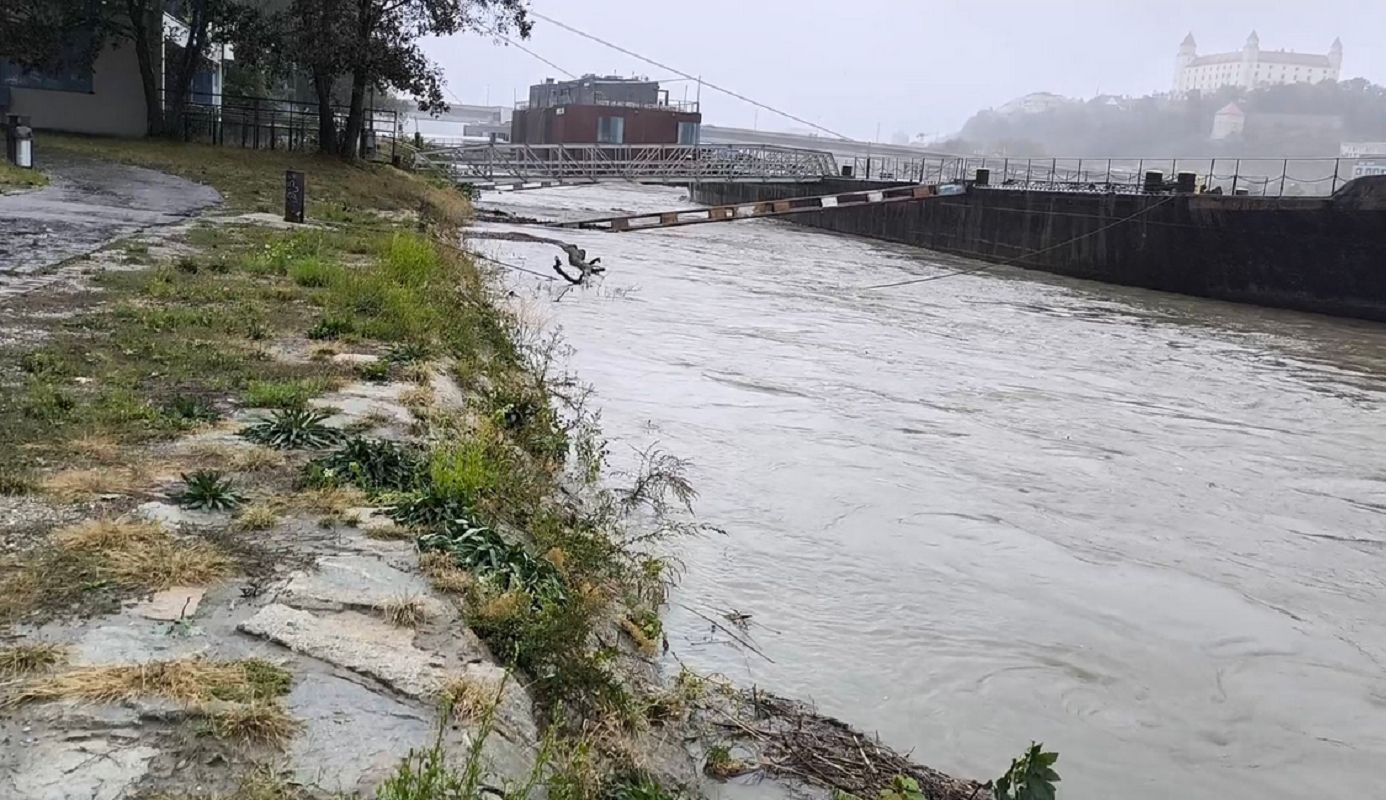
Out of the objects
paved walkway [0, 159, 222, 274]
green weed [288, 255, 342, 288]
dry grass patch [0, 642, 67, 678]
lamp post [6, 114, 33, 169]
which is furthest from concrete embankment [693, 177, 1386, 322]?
A: dry grass patch [0, 642, 67, 678]

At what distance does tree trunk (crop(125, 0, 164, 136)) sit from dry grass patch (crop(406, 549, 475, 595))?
32084mm

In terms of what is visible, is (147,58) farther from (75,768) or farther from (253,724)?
(75,768)

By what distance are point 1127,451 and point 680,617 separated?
7.38 meters

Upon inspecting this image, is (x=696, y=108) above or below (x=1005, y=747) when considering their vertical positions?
above

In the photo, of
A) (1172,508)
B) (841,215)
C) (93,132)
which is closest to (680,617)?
(1172,508)

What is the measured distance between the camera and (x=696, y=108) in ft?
285

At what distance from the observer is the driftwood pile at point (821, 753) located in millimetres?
5070

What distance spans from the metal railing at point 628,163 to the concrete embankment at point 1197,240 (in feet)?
47.0

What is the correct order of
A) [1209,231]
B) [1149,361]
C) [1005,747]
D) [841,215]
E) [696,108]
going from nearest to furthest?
[1005,747] < [1149,361] < [1209,231] < [841,215] < [696,108]

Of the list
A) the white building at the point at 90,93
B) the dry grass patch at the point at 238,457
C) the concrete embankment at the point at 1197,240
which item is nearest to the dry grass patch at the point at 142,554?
the dry grass patch at the point at 238,457

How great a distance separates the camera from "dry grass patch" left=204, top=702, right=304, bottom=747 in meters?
3.64

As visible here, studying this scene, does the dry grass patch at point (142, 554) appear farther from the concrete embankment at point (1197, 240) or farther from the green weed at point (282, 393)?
the concrete embankment at point (1197, 240)

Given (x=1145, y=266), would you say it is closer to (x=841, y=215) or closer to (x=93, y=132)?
(x=841, y=215)

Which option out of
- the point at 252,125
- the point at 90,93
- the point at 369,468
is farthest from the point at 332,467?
the point at 252,125
